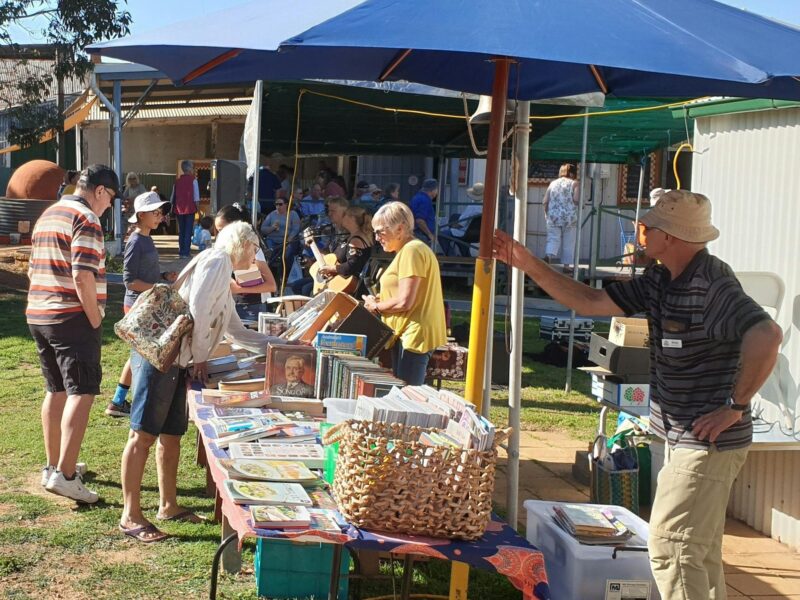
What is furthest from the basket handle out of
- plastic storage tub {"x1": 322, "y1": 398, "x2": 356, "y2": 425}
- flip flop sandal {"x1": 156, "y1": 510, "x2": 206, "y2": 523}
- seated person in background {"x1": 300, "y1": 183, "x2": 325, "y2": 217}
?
seated person in background {"x1": 300, "y1": 183, "x2": 325, "y2": 217}

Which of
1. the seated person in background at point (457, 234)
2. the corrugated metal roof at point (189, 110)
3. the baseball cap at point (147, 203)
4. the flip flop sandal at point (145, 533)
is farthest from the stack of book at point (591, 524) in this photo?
the corrugated metal roof at point (189, 110)

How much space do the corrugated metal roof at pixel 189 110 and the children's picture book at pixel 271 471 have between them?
1841 cm

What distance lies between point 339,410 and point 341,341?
0.90 m

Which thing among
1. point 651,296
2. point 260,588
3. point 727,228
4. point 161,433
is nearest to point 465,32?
point 651,296

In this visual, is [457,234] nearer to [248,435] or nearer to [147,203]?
[147,203]

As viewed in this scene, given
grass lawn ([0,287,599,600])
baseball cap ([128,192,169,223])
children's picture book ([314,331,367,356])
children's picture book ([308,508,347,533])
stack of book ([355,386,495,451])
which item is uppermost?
baseball cap ([128,192,169,223])

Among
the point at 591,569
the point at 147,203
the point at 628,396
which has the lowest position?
the point at 591,569

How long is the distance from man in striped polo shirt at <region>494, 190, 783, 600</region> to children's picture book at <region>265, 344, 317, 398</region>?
1978 millimetres

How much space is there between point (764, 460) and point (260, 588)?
3134mm

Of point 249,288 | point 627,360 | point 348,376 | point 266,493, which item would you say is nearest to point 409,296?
point 627,360

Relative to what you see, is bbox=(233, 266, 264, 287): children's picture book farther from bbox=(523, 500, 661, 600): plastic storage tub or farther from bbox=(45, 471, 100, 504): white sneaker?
bbox=(523, 500, 661, 600): plastic storage tub

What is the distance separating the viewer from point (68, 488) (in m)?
5.66

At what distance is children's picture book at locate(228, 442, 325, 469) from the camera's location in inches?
161

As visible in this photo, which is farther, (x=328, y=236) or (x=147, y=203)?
(x=328, y=236)
